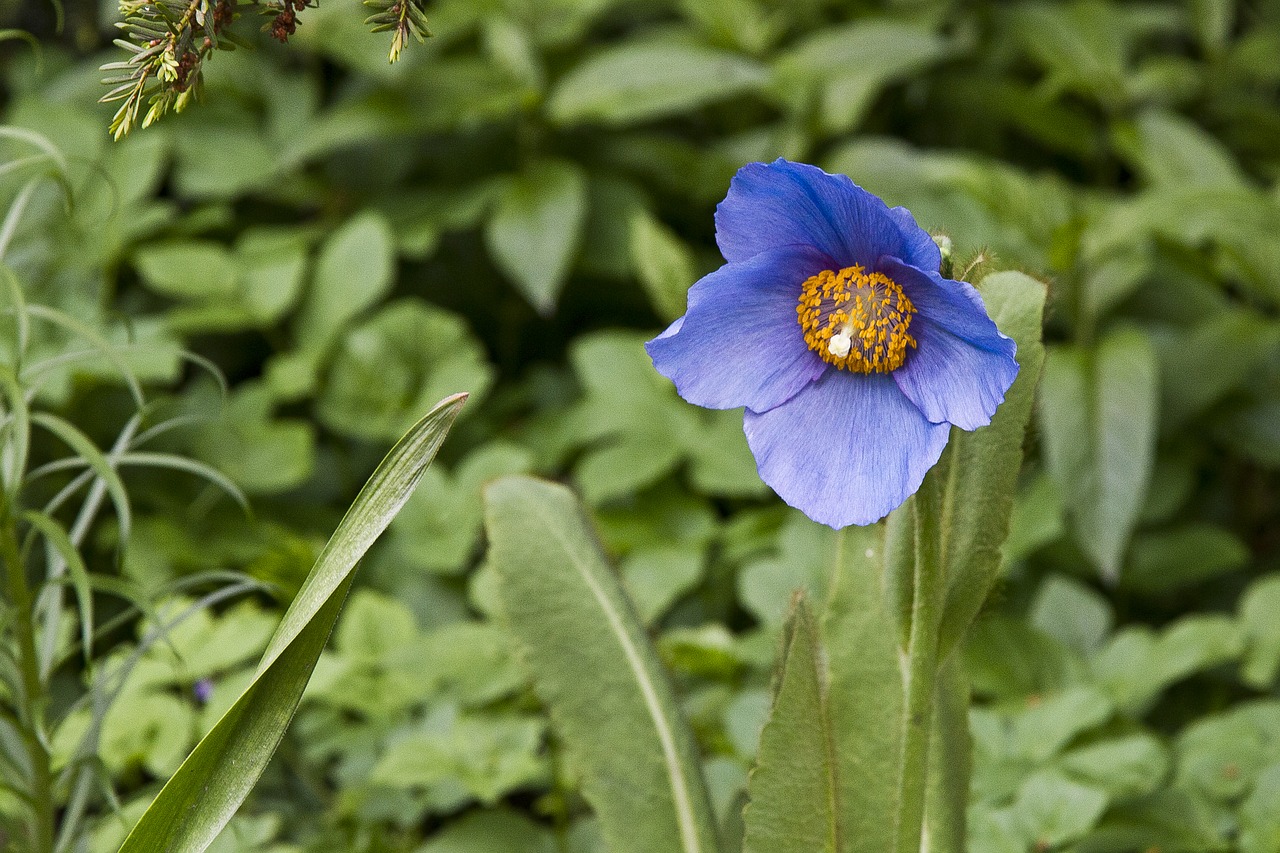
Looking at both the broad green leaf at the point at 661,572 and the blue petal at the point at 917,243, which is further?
the broad green leaf at the point at 661,572

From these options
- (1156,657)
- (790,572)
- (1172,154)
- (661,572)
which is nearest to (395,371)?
(661,572)

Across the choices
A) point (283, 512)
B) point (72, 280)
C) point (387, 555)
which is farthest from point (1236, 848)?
point (72, 280)

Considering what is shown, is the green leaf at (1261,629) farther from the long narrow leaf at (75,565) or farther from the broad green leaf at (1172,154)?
the long narrow leaf at (75,565)

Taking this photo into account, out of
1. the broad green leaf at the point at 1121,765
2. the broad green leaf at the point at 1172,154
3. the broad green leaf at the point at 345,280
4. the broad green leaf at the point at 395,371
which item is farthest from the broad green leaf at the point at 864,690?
the broad green leaf at the point at 1172,154

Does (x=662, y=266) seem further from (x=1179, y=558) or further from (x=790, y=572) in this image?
(x=1179, y=558)

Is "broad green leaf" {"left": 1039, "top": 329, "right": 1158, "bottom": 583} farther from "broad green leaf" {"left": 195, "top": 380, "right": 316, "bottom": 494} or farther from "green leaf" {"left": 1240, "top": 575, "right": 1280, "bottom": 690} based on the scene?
"broad green leaf" {"left": 195, "top": 380, "right": 316, "bottom": 494}

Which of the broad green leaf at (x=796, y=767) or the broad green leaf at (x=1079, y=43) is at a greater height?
the broad green leaf at (x=796, y=767)

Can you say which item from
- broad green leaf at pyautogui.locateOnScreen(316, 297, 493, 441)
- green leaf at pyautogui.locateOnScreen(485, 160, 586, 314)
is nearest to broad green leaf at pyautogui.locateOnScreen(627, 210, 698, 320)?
green leaf at pyautogui.locateOnScreen(485, 160, 586, 314)
